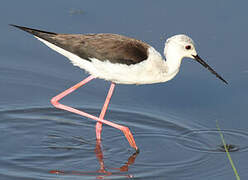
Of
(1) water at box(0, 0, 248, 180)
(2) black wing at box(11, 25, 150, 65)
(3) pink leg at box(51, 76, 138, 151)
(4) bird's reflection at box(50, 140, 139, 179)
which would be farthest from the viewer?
(3) pink leg at box(51, 76, 138, 151)

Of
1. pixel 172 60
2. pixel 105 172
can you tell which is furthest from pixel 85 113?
pixel 172 60

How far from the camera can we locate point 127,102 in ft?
29.6

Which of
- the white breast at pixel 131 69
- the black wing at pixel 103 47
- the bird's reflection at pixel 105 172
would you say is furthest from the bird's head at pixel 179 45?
the bird's reflection at pixel 105 172

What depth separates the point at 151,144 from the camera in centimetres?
820

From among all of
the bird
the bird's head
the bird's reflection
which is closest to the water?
the bird's reflection

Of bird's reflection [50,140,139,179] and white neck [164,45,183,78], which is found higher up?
white neck [164,45,183,78]

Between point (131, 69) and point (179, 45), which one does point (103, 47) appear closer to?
point (131, 69)

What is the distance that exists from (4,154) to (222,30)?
429 cm

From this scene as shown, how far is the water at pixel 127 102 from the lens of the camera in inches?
301

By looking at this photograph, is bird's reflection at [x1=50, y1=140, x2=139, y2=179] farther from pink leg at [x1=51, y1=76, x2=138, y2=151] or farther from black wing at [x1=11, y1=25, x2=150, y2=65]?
black wing at [x1=11, y1=25, x2=150, y2=65]

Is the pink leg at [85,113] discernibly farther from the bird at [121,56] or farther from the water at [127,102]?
the water at [127,102]

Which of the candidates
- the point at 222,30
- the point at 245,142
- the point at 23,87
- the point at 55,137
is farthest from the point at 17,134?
the point at 222,30

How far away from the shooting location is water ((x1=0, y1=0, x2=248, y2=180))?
7.66m

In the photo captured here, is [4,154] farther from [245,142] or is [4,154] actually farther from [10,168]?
[245,142]
